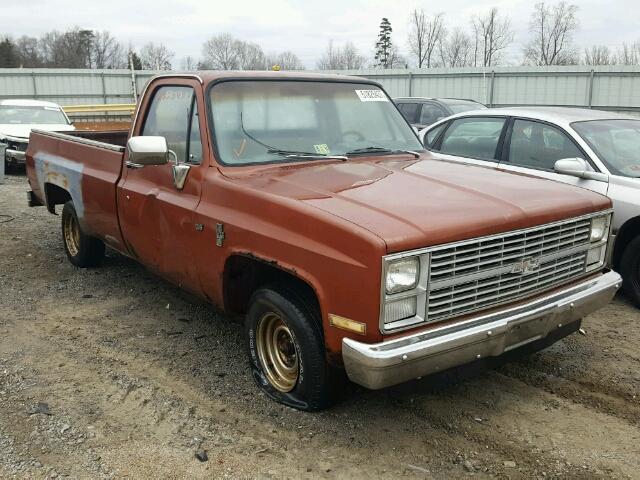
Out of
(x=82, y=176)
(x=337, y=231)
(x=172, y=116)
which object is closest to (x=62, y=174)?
(x=82, y=176)

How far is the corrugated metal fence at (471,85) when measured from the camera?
1750 centimetres

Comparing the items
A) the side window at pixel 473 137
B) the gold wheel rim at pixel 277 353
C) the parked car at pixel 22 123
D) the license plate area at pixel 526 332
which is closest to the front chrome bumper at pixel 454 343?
the license plate area at pixel 526 332

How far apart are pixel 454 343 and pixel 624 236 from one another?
3.20 m

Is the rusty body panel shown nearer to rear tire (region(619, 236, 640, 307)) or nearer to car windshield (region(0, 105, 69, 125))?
rear tire (region(619, 236, 640, 307))

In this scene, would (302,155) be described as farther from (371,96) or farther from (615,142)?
(615,142)

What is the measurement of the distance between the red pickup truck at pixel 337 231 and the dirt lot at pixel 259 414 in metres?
0.35

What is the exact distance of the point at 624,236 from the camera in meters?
5.48

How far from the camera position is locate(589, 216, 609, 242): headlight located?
385cm

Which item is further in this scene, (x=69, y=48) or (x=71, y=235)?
(x=69, y=48)

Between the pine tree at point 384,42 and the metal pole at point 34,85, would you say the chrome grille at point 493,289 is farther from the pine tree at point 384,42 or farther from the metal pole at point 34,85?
the pine tree at point 384,42

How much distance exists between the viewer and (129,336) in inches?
191

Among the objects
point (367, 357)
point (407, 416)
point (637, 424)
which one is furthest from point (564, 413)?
point (367, 357)

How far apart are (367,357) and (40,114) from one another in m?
13.5

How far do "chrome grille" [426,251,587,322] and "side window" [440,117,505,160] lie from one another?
9.73 ft
